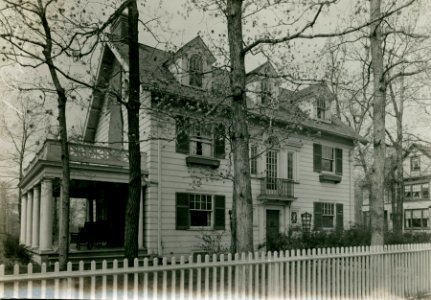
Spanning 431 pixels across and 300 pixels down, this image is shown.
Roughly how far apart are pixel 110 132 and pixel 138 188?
31.2 ft

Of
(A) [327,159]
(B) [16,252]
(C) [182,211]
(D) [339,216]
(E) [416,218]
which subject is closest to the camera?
(B) [16,252]

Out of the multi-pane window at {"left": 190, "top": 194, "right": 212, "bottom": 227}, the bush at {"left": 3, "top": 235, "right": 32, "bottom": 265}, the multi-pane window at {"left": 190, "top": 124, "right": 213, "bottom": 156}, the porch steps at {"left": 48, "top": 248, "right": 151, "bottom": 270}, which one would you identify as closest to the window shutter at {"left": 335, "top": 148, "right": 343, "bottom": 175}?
the multi-pane window at {"left": 190, "top": 124, "right": 213, "bottom": 156}

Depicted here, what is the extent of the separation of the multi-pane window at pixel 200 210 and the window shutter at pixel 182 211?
1.24 feet

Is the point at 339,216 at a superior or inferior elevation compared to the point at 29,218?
inferior

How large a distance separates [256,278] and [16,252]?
10.3m

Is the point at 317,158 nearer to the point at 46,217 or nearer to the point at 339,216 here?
the point at 339,216

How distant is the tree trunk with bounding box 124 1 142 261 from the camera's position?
7766 mm

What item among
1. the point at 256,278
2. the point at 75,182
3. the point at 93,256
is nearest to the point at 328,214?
the point at 93,256

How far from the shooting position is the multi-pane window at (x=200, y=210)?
14773mm

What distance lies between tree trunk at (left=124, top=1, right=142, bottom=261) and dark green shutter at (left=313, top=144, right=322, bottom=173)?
42.6ft

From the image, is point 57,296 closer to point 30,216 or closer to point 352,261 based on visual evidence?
point 352,261

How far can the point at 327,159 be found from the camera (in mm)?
20219

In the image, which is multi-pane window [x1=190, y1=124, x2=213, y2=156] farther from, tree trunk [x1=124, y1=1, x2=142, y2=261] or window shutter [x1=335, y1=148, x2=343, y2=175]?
window shutter [x1=335, y1=148, x2=343, y2=175]

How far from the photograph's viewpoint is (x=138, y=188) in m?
7.88
